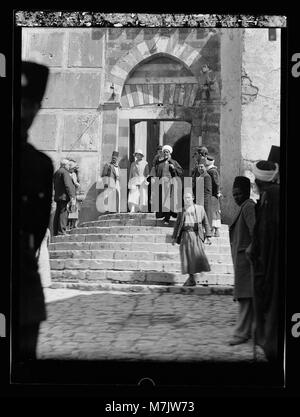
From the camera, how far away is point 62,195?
4.68m

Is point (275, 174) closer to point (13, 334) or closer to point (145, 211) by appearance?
point (145, 211)

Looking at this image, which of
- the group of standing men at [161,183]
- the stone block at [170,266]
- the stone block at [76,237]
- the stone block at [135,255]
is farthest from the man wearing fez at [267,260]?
the stone block at [76,237]

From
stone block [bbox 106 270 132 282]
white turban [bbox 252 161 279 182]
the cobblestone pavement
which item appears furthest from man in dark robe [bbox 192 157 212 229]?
stone block [bbox 106 270 132 282]

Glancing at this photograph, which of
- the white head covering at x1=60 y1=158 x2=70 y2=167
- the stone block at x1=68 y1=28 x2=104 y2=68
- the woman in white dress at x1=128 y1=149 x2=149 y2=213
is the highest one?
the stone block at x1=68 y1=28 x2=104 y2=68

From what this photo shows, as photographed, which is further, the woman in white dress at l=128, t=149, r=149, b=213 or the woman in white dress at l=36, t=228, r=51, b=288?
the woman in white dress at l=128, t=149, r=149, b=213

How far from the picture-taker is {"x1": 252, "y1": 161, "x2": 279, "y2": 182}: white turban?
433 cm

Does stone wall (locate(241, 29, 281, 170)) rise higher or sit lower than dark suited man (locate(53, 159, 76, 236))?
higher

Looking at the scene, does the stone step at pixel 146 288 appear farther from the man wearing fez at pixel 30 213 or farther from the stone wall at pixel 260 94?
the stone wall at pixel 260 94

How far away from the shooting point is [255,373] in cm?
414

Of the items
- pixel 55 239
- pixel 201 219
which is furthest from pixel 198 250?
pixel 55 239

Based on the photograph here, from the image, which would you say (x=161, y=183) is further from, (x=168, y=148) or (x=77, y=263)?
(x=77, y=263)

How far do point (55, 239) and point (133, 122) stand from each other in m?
1.41

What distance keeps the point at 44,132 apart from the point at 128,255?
51.0 inches

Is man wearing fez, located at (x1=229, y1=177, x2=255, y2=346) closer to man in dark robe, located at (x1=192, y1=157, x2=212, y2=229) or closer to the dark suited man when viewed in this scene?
man in dark robe, located at (x1=192, y1=157, x2=212, y2=229)
